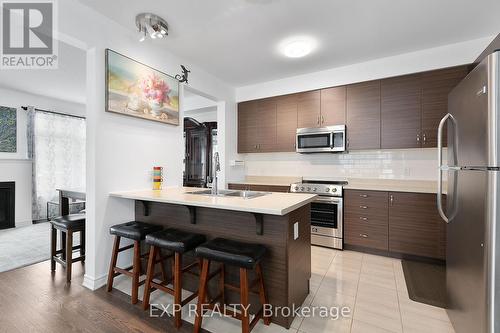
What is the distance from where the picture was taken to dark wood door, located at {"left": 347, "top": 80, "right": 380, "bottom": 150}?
325 centimetres

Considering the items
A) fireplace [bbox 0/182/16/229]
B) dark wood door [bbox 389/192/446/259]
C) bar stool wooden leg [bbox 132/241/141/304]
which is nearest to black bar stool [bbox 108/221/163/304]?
bar stool wooden leg [bbox 132/241/141/304]

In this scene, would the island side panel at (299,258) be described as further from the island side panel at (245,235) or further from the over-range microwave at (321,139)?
the over-range microwave at (321,139)

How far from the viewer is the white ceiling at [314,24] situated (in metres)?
2.13

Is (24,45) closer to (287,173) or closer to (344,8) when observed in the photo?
(344,8)

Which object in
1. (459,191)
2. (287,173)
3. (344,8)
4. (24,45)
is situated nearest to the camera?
(459,191)

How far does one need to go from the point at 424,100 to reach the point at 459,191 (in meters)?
1.95

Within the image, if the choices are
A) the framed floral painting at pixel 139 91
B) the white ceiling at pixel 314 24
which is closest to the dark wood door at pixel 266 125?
the white ceiling at pixel 314 24

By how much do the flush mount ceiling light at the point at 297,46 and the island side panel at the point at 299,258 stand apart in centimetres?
196

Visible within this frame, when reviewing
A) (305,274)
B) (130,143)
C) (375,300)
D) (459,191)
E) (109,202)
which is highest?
(130,143)

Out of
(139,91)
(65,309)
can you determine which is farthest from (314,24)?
(65,309)

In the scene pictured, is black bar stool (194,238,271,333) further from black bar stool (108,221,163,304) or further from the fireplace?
the fireplace

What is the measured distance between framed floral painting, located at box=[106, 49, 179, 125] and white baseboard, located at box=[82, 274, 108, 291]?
1646 millimetres

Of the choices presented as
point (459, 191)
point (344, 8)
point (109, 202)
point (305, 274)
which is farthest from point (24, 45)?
point (459, 191)

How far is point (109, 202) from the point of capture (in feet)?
7.60
